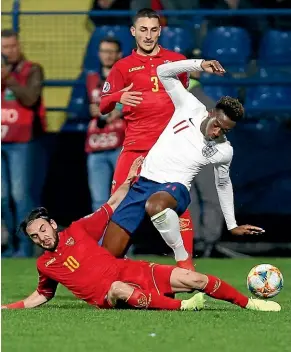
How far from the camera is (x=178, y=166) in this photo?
29.3 ft

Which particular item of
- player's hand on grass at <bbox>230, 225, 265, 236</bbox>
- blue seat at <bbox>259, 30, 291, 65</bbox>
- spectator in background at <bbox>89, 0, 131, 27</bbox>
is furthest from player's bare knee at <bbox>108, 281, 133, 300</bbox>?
spectator in background at <bbox>89, 0, 131, 27</bbox>

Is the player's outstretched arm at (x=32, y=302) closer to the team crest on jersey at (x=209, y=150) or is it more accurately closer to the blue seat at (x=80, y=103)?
the team crest on jersey at (x=209, y=150)

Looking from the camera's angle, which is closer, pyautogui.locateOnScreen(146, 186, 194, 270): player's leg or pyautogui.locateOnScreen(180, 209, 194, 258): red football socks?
pyautogui.locateOnScreen(146, 186, 194, 270): player's leg

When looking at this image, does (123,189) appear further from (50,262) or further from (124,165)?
(50,262)

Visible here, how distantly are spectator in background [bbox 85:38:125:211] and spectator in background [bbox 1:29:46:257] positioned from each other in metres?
0.66

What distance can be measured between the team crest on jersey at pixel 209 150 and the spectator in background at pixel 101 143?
15.0ft

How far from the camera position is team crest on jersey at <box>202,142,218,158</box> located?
889 centimetres

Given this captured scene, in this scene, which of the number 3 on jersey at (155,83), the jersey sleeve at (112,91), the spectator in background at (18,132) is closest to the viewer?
the jersey sleeve at (112,91)

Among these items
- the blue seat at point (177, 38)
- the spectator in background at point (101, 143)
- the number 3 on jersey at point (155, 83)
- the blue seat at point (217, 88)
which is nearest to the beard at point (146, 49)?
the number 3 on jersey at point (155, 83)

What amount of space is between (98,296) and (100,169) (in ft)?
17.2

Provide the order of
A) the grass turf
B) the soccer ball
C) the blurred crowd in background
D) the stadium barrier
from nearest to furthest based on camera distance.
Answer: the grass turf → the soccer ball → the blurred crowd in background → the stadium barrier

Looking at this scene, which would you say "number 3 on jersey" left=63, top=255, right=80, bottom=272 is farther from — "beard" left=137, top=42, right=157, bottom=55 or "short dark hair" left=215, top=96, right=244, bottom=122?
"beard" left=137, top=42, right=157, bottom=55

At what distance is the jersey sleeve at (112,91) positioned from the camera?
9508 millimetres

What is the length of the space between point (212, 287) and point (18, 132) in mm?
6085
